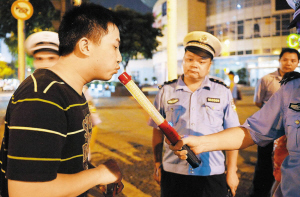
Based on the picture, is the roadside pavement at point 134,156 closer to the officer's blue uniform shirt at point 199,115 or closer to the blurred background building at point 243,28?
the officer's blue uniform shirt at point 199,115

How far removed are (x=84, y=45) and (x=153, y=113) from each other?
567 millimetres

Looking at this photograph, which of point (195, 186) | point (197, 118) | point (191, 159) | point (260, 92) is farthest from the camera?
point (260, 92)

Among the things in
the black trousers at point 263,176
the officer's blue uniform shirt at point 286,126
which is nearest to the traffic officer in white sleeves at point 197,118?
the officer's blue uniform shirt at point 286,126

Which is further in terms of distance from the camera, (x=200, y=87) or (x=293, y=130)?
(x=200, y=87)

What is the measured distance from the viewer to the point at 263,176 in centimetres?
390

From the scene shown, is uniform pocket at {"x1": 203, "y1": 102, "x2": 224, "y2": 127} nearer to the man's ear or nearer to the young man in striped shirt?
the young man in striped shirt

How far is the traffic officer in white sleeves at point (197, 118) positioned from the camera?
2.34m

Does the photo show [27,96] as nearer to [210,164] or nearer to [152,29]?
[210,164]

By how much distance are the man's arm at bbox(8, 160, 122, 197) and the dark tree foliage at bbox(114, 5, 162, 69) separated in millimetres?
20858

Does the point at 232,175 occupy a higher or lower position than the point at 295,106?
lower

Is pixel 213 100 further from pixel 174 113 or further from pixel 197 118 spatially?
pixel 174 113

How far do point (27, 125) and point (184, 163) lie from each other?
1.65 m

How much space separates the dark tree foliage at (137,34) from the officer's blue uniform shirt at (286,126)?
20583 millimetres

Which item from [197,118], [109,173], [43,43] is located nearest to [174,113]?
[197,118]
